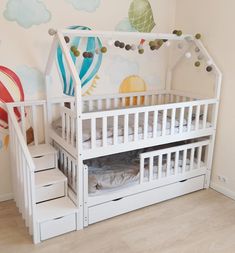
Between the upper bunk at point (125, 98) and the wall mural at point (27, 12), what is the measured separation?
0.28 meters

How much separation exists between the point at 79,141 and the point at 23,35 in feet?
3.76

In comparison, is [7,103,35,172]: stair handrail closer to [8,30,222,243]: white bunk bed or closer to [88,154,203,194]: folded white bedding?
[8,30,222,243]: white bunk bed

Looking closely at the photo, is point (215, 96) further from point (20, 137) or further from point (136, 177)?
point (20, 137)

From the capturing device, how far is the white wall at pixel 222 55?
281cm

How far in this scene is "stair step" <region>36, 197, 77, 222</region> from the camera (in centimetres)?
222

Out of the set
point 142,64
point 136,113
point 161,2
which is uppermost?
point 161,2

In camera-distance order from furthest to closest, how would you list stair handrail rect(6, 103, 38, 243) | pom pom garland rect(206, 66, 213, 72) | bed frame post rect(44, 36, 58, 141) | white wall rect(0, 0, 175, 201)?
1. pom pom garland rect(206, 66, 213, 72)
2. white wall rect(0, 0, 175, 201)
3. bed frame post rect(44, 36, 58, 141)
4. stair handrail rect(6, 103, 38, 243)

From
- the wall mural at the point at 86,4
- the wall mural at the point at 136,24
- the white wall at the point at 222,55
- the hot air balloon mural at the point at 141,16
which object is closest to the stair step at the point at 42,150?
the wall mural at the point at 136,24

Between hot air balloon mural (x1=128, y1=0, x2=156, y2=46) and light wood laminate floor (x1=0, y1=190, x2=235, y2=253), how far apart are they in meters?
A: 1.89

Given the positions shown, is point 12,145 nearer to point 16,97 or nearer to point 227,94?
point 16,97

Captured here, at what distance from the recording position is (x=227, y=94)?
289 cm

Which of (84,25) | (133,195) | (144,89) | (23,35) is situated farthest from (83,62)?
(133,195)

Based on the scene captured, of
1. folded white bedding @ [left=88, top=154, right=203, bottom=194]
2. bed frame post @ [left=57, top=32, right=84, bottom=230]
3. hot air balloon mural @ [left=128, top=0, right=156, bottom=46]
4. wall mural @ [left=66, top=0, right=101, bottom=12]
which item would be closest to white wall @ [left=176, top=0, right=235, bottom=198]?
folded white bedding @ [left=88, top=154, right=203, bottom=194]

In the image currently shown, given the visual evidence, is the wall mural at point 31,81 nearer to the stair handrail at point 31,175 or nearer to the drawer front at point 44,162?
the stair handrail at point 31,175
